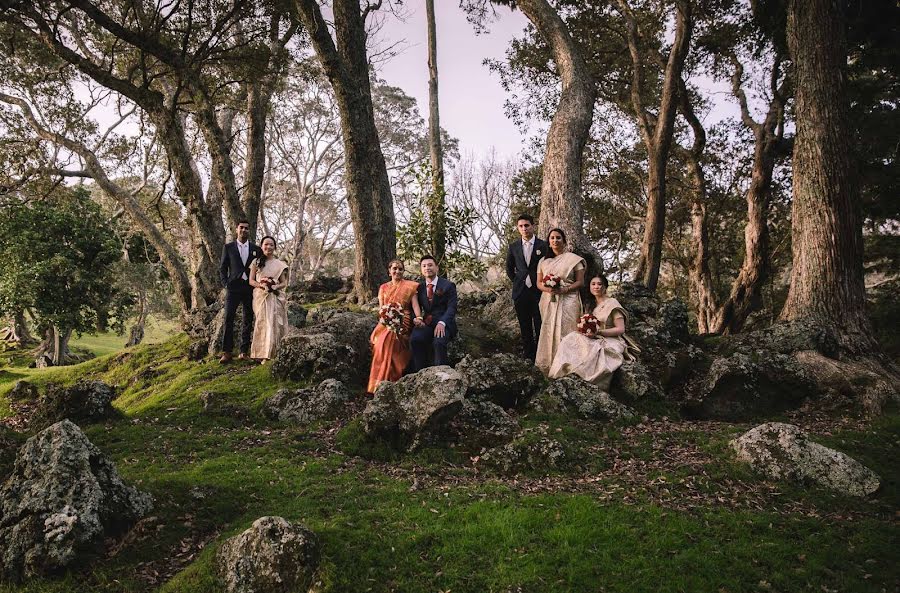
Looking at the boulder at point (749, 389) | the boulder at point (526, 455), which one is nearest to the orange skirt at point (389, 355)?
the boulder at point (526, 455)

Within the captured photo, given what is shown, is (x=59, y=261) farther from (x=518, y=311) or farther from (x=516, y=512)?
(x=516, y=512)

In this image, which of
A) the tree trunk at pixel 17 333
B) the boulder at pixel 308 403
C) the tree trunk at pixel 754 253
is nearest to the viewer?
the boulder at pixel 308 403

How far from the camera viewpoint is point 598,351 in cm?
712

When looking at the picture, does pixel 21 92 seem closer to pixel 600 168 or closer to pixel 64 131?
pixel 64 131

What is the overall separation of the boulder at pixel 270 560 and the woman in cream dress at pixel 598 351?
4.54 metres

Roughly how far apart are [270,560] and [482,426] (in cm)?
310

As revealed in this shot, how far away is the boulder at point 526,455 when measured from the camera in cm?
521

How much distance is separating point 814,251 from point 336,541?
8.13 meters

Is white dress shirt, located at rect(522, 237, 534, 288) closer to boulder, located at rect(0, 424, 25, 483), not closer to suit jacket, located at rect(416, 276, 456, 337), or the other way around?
suit jacket, located at rect(416, 276, 456, 337)

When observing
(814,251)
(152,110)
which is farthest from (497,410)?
(152,110)

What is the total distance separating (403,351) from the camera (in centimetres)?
748

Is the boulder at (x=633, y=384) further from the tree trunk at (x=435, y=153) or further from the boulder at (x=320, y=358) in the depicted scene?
the tree trunk at (x=435, y=153)

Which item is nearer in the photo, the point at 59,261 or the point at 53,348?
the point at 59,261

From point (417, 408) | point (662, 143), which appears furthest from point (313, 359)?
point (662, 143)
